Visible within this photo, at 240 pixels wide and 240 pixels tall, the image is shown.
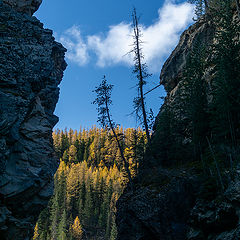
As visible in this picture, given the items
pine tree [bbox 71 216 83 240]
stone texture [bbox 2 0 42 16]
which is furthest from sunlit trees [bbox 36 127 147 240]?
stone texture [bbox 2 0 42 16]

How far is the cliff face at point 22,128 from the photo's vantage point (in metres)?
17.1

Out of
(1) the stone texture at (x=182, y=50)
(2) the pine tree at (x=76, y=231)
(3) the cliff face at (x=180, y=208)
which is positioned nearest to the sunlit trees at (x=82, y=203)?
(2) the pine tree at (x=76, y=231)

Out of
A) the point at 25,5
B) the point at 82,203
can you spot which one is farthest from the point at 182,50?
the point at 82,203

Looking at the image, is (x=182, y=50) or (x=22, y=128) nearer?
(x=22, y=128)

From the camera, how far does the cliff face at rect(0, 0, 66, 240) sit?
17.1 metres

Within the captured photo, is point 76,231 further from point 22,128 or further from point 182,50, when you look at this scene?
point 182,50

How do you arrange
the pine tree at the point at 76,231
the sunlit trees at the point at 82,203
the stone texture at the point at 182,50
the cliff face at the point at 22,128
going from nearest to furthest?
the cliff face at the point at 22,128 → the stone texture at the point at 182,50 → the sunlit trees at the point at 82,203 → the pine tree at the point at 76,231

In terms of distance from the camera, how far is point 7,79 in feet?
60.0

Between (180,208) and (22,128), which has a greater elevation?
(22,128)

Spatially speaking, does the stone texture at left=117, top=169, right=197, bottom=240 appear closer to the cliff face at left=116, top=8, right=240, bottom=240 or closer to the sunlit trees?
the cliff face at left=116, top=8, right=240, bottom=240

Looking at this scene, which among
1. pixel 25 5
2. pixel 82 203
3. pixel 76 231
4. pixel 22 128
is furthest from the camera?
pixel 82 203

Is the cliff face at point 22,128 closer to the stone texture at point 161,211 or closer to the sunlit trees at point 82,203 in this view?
the stone texture at point 161,211

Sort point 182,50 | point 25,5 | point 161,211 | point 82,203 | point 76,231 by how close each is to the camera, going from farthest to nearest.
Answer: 1. point 82,203
2. point 76,231
3. point 182,50
4. point 25,5
5. point 161,211

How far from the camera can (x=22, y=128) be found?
21.2 meters
